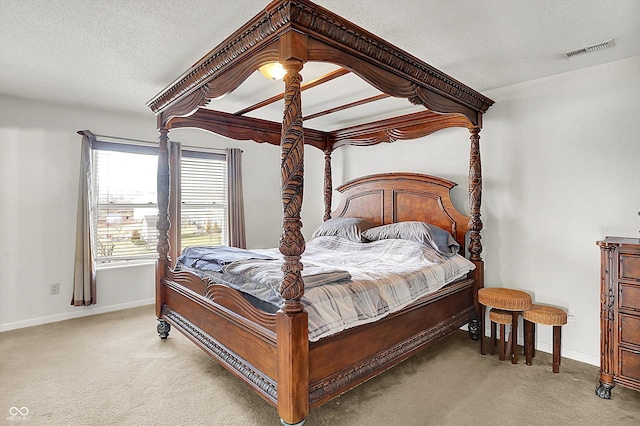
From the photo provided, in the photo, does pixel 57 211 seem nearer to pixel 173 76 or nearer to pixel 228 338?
pixel 173 76

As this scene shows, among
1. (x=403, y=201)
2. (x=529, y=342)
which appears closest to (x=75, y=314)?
(x=403, y=201)

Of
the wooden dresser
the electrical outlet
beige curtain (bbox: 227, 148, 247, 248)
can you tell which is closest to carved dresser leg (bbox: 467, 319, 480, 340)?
the wooden dresser

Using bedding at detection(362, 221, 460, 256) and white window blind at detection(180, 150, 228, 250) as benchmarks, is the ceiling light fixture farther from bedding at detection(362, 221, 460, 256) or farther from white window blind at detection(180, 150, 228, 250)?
white window blind at detection(180, 150, 228, 250)

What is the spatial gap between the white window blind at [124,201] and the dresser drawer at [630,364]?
477cm

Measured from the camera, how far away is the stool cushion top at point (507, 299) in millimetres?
2721

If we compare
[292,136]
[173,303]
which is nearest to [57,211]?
[173,303]

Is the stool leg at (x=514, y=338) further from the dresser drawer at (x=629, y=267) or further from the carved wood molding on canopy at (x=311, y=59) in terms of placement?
the carved wood molding on canopy at (x=311, y=59)

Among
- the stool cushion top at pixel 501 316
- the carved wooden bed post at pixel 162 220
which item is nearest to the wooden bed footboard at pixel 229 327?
the carved wooden bed post at pixel 162 220

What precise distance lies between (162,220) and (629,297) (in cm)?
367

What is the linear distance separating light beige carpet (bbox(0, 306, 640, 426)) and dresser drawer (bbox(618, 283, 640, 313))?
0.62 meters

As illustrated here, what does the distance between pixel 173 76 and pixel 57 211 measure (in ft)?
7.21

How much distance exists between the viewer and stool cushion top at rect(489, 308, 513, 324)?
278 centimetres

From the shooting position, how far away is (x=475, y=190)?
323cm

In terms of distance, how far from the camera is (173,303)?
307 centimetres
